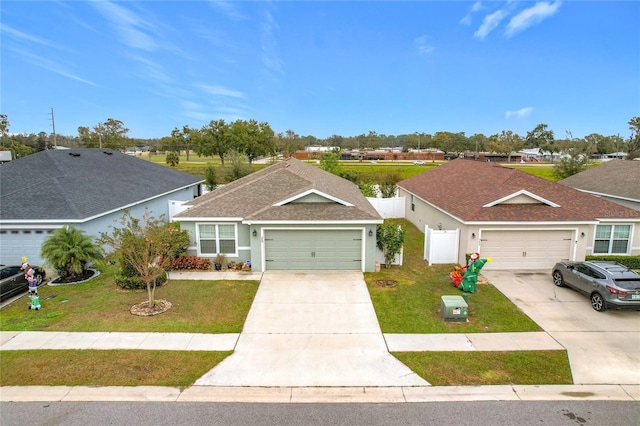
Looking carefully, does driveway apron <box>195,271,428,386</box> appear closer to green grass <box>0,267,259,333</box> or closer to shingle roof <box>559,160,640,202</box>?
green grass <box>0,267,259,333</box>

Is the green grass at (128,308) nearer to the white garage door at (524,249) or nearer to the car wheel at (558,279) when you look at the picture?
the white garage door at (524,249)

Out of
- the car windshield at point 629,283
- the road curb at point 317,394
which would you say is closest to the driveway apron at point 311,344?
the road curb at point 317,394

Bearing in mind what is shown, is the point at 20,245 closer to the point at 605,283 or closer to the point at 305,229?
the point at 305,229

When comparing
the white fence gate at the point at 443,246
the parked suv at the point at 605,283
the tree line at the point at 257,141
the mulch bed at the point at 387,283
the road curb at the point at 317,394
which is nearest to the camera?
the road curb at the point at 317,394

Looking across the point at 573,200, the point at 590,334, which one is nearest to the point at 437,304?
the point at 590,334

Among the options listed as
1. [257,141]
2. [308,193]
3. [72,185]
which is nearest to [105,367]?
[308,193]

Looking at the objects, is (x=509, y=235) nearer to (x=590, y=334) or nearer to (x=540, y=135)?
(x=590, y=334)

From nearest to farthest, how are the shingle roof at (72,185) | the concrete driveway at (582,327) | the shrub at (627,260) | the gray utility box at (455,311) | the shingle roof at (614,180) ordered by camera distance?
the concrete driveway at (582,327)
the gray utility box at (455,311)
the shingle roof at (72,185)
the shrub at (627,260)
the shingle roof at (614,180)
